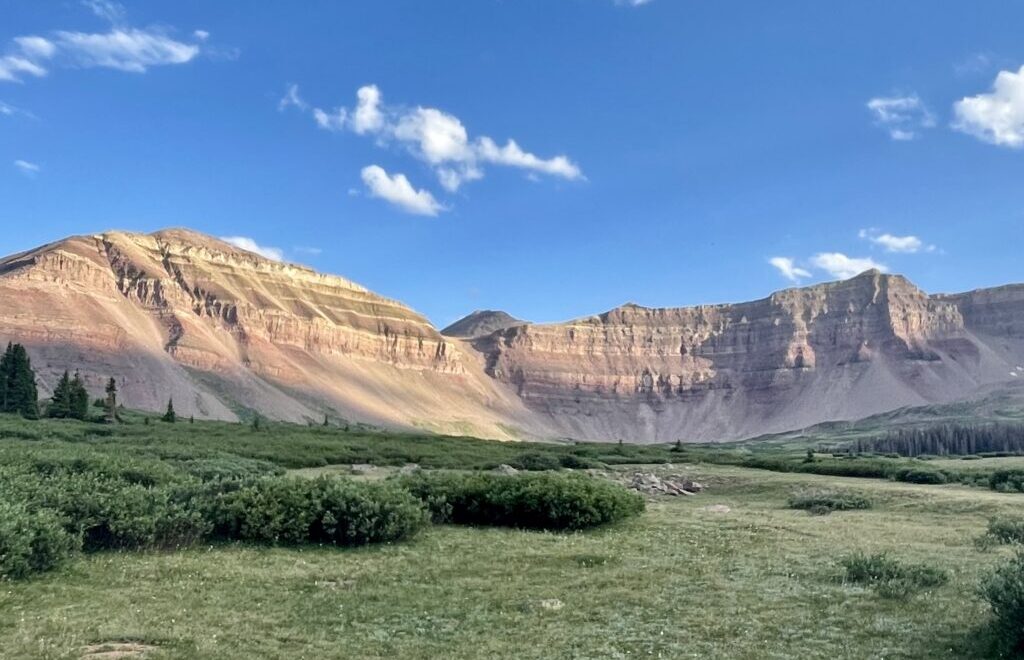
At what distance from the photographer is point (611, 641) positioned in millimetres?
10469

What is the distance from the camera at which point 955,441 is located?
112 m

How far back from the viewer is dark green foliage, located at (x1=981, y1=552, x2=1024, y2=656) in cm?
932

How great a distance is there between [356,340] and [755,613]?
586 feet

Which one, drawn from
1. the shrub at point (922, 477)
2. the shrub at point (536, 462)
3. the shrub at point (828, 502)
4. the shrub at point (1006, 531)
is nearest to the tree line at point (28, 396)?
the shrub at point (536, 462)

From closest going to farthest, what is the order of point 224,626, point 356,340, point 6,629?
point 6,629, point 224,626, point 356,340

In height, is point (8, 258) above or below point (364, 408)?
above

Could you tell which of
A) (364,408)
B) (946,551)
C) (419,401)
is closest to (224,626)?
(946,551)

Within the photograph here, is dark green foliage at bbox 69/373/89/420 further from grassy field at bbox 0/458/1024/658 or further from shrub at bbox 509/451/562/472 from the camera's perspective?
grassy field at bbox 0/458/1024/658

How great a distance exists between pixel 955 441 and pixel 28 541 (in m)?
123

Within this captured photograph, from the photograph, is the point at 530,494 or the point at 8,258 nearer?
the point at 530,494

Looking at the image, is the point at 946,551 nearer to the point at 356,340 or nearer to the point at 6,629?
the point at 6,629

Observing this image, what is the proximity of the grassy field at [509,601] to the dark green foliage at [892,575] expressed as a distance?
0.34m

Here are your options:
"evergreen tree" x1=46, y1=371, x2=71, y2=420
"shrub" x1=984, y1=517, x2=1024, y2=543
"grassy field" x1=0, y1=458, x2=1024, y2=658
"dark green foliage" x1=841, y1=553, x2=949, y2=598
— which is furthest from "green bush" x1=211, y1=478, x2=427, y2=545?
"evergreen tree" x1=46, y1=371, x2=71, y2=420

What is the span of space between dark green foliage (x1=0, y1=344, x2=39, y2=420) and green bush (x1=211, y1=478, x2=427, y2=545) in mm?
55666
